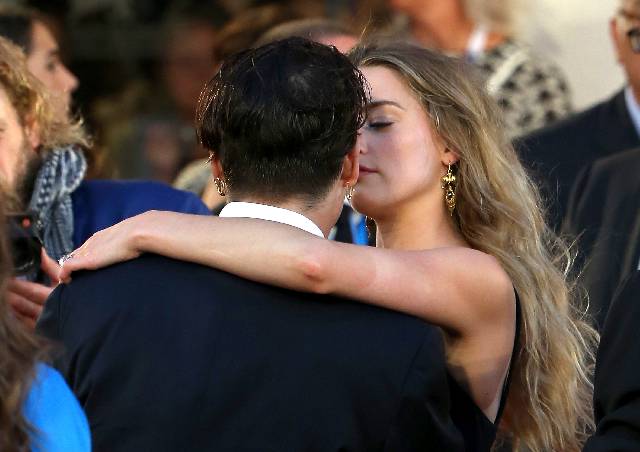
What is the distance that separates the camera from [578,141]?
174 inches

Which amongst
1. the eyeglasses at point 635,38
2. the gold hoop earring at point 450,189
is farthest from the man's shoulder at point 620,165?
the gold hoop earring at point 450,189

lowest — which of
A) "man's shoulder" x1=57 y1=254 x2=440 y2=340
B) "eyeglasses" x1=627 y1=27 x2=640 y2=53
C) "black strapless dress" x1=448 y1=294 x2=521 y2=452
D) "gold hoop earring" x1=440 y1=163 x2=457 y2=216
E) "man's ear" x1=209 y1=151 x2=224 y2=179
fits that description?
"black strapless dress" x1=448 y1=294 x2=521 y2=452

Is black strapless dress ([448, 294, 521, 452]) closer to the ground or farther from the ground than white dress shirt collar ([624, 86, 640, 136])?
closer to the ground

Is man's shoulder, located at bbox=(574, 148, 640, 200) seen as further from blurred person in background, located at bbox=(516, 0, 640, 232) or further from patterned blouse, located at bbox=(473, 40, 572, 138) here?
patterned blouse, located at bbox=(473, 40, 572, 138)

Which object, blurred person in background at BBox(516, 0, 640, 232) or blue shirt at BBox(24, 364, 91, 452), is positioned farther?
blurred person in background at BBox(516, 0, 640, 232)

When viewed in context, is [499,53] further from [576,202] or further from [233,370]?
[233,370]

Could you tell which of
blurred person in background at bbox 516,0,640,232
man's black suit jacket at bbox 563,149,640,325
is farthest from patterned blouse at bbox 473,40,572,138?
man's black suit jacket at bbox 563,149,640,325

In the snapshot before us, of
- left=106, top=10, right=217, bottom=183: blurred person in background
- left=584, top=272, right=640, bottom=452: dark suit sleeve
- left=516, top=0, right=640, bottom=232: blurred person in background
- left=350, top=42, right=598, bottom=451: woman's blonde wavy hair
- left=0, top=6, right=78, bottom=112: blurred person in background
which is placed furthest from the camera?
left=106, top=10, right=217, bottom=183: blurred person in background

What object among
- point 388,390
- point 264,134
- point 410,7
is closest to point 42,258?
point 264,134

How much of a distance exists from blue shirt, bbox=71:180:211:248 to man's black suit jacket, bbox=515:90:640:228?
4.62ft

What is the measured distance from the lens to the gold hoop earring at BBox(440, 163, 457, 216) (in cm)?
282

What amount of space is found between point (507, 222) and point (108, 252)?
0.99 metres

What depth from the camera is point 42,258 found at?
8.97 ft

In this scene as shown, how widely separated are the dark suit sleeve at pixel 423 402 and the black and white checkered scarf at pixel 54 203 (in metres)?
1.37
